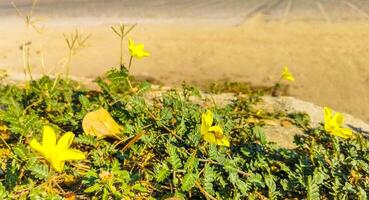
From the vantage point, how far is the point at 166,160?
196 cm

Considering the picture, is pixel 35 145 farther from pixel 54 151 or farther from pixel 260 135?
pixel 260 135

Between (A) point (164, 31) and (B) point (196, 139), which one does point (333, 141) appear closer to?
(B) point (196, 139)

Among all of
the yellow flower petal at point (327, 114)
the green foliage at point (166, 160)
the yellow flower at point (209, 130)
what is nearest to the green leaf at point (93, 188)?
the green foliage at point (166, 160)

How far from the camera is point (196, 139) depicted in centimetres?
204

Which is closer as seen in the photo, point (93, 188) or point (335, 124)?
point (93, 188)

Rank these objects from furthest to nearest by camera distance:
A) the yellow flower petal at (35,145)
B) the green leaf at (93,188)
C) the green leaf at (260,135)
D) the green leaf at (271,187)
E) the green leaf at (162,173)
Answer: the green leaf at (260,135), the green leaf at (271,187), the green leaf at (162,173), the green leaf at (93,188), the yellow flower petal at (35,145)

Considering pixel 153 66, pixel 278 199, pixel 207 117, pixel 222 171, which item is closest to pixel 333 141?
pixel 278 199

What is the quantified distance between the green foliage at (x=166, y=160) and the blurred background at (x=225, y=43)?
0.99 metres

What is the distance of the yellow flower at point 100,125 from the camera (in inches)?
88.7

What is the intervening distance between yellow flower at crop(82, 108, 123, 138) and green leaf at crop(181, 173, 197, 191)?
554mm

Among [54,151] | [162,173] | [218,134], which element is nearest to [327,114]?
[218,134]

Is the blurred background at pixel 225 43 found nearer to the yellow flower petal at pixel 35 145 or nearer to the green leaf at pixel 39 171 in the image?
the green leaf at pixel 39 171

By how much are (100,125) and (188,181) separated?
0.66 meters

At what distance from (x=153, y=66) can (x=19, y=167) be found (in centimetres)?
231
